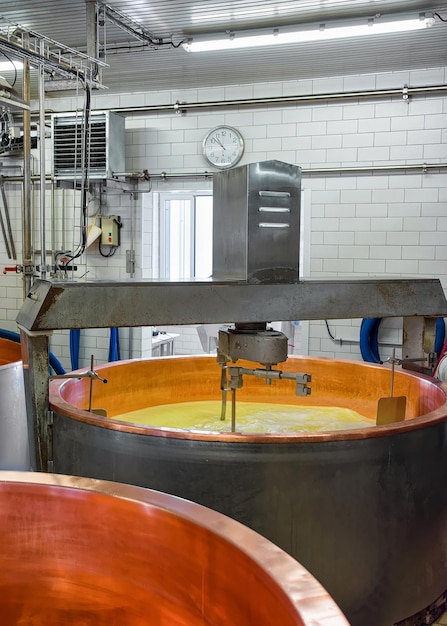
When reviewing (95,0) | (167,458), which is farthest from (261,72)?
(167,458)

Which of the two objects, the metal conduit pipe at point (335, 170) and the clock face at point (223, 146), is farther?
the clock face at point (223, 146)

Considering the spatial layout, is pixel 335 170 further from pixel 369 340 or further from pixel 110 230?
pixel 110 230

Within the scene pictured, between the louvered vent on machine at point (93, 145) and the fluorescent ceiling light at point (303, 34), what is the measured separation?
158cm

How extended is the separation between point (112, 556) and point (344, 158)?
5.43 metres

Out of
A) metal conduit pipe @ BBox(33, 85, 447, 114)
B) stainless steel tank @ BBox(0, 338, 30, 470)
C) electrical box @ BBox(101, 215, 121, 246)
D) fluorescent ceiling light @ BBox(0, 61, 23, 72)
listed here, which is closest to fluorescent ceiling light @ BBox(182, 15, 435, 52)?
metal conduit pipe @ BBox(33, 85, 447, 114)

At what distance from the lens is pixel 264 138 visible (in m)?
6.13

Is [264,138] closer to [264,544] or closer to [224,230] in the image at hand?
[224,230]

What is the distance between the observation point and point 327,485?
6.86 ft

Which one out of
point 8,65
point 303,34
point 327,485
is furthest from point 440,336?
point 8,65

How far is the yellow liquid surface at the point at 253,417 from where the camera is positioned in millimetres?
3146

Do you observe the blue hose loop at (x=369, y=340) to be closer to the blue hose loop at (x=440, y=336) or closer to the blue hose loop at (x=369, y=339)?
the blue hose loop at (x=369, y=339)

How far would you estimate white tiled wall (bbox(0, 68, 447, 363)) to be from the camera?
565 cm

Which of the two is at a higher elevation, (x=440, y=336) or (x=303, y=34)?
(x=303, y=34)

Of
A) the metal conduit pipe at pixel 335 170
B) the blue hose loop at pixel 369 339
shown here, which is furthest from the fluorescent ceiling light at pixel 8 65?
the blue hose loop at pixel 369 339
